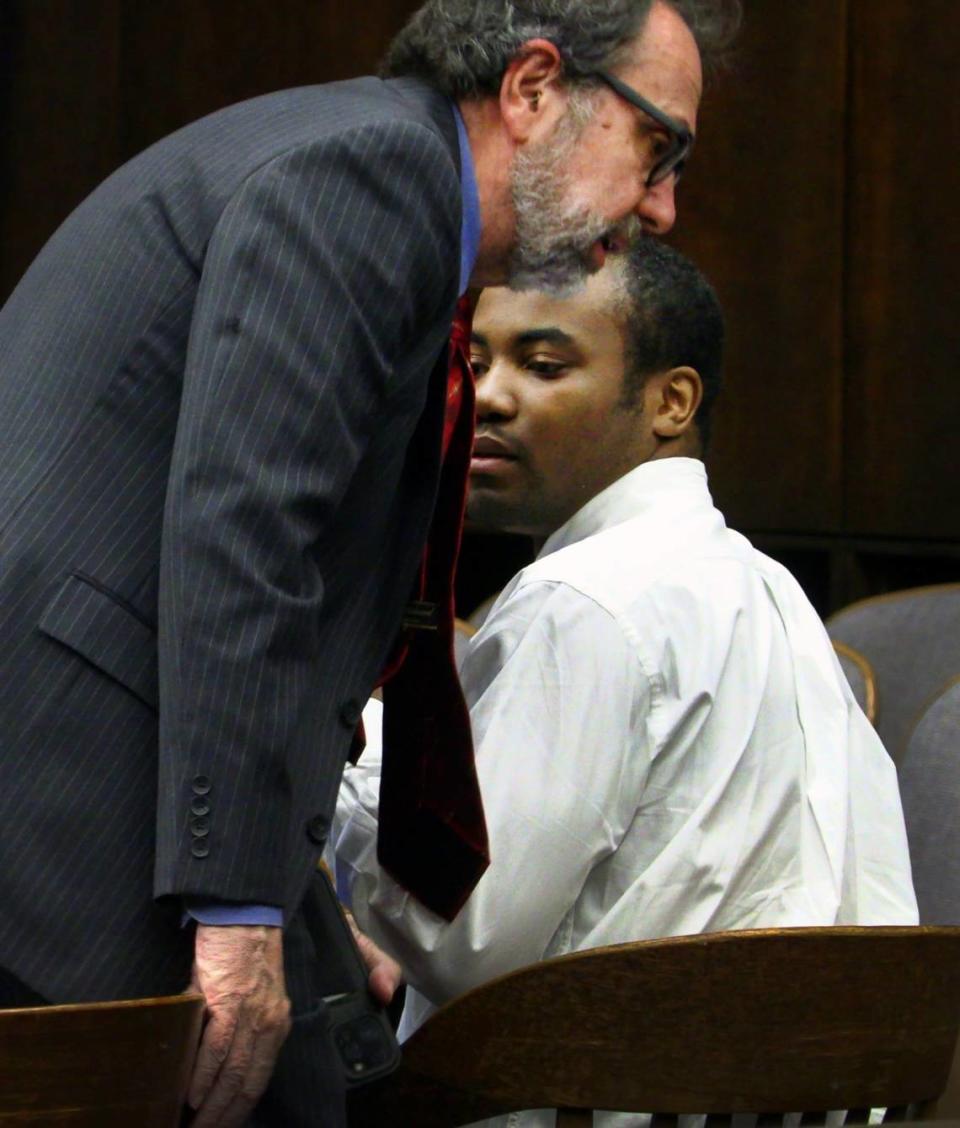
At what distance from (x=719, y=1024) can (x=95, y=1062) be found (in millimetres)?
411

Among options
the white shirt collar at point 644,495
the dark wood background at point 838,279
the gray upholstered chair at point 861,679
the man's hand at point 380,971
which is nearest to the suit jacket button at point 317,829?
the man's hand at point 380,971

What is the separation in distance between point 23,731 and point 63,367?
248 mm

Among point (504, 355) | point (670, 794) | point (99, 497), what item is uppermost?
point (99, 497)

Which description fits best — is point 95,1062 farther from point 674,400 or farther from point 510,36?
point 674,400

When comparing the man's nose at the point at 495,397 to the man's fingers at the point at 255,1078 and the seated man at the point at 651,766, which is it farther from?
the man's fingers at the point at 255,1078

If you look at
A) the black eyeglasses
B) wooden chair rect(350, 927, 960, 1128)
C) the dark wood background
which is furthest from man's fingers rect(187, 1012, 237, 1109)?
the dark wood background

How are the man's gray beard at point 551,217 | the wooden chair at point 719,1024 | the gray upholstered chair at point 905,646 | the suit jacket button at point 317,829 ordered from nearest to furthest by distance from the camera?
1. the wooden chair at point 719,1024
2. the suit jacket button at point 317,829
3. the man's gray beard at point 551,217
4. the gray upholstered chair at point 905,646

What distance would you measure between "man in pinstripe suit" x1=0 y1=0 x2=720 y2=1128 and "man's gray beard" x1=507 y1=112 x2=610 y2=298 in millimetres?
84

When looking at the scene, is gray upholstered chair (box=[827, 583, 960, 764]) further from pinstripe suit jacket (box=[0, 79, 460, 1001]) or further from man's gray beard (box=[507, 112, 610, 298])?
pinstripe suit jacket (box=[0, 79, 460, 1001])

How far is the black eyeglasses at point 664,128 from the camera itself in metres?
1.49

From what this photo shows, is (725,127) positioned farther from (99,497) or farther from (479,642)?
(99,497)

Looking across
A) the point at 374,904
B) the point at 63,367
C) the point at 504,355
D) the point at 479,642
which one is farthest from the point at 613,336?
the point at 63,367

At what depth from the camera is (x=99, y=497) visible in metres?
1.29

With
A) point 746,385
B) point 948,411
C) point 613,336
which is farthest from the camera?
point 746,385
